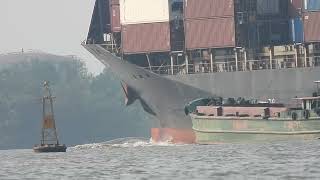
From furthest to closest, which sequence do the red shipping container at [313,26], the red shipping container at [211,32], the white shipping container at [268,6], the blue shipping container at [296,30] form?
the white shipping container at [268,6], the blue shipping container at [296,30], the red shipping container at [211,32], the red shipping container at [313,26]

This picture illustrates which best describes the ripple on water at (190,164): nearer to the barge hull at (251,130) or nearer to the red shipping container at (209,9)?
the barge hull at (251,130)

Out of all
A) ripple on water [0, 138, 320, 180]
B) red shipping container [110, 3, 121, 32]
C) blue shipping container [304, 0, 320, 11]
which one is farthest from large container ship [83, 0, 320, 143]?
ripple on water [0, 138, 320, 180]

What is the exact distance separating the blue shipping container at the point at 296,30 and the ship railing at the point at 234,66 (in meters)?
1.90

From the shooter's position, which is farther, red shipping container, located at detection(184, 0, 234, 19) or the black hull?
red shipping container, located at detection(184, 0, 234, 19)

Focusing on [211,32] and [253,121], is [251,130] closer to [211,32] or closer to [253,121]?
[253,121]

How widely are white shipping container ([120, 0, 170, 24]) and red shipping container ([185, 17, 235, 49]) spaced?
4.05 metres

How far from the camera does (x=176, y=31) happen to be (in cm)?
12550

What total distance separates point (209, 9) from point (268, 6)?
6.35 metres

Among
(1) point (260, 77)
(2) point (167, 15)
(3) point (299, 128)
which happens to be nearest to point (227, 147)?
(3) point (299, 128)

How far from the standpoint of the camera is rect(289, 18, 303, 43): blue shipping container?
119188mm

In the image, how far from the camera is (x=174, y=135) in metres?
122

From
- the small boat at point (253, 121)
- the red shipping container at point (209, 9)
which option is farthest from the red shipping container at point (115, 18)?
the small boat at point (253, 121)

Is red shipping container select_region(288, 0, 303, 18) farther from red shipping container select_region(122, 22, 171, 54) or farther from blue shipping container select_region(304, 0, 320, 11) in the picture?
red shipping container select_region(122, 22, 171, 54)

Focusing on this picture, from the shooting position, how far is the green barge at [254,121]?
9638 cm
